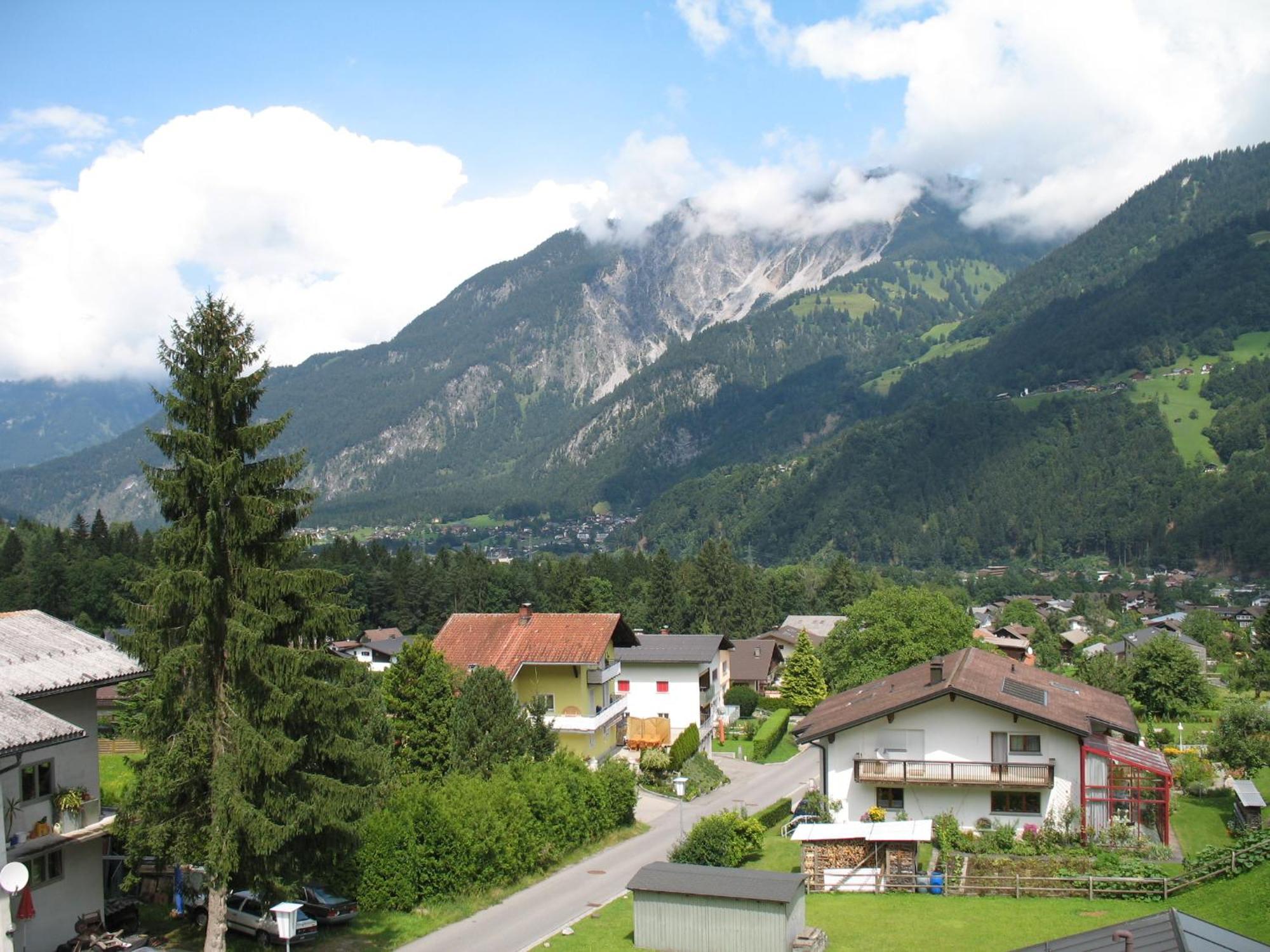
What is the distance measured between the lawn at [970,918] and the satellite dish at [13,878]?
43.3 ft

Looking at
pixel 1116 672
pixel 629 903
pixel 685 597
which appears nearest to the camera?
pixel 629 903

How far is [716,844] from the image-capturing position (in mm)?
30578

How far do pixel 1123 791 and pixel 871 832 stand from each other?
9018mm

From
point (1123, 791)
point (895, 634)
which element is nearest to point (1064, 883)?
point (1123, 791)

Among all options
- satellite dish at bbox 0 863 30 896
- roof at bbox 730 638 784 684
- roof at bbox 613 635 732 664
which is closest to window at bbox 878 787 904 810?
roof at bbox 613 635 732 664

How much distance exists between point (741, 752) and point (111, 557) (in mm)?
72788

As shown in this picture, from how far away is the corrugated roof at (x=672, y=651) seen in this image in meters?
57.4

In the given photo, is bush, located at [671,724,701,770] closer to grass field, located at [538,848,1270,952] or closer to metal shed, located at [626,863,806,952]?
grass field, located at [538,848,1270,952]

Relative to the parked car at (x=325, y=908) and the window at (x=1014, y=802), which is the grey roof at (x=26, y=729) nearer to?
the parked car at (x=325, y=908)

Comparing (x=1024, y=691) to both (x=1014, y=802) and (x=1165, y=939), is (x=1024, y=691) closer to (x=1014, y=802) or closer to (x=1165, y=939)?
(x=1014, y=802)

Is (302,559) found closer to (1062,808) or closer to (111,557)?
(1062,808)

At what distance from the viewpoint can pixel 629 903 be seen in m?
29.0

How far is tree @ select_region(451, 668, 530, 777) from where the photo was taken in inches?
1389

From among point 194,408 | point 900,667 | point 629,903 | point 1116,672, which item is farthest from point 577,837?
point 1116,672
